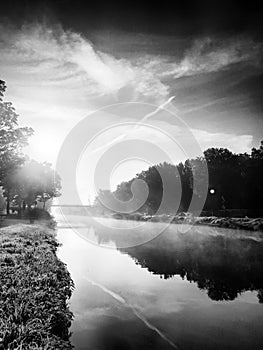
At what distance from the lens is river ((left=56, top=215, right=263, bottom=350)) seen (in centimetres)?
873

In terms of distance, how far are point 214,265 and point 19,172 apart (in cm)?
4875

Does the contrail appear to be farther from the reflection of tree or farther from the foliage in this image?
the foliage

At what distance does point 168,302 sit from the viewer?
12359 millimetres

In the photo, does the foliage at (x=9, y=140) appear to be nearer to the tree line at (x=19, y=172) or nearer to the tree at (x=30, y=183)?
the tree line at (x=19, y=172)

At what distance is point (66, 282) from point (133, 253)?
13.2 meters

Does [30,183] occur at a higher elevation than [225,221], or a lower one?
higher

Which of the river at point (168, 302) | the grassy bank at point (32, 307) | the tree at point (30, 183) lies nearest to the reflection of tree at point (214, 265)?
the river at point (168, 302)

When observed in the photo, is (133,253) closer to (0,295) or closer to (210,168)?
(0,295)

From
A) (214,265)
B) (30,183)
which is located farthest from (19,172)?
(214,265)

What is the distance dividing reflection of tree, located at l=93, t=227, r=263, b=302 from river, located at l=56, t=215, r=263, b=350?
5 centimetres

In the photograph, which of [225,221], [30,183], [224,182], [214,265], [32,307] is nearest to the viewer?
[32,307]

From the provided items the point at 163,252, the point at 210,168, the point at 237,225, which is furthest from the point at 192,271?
the point at 210,168

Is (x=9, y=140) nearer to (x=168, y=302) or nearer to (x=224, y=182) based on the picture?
(x=168, y=302)

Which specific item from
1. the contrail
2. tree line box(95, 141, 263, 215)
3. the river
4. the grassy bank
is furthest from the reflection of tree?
tree line box(95, 141, 263, 215)
